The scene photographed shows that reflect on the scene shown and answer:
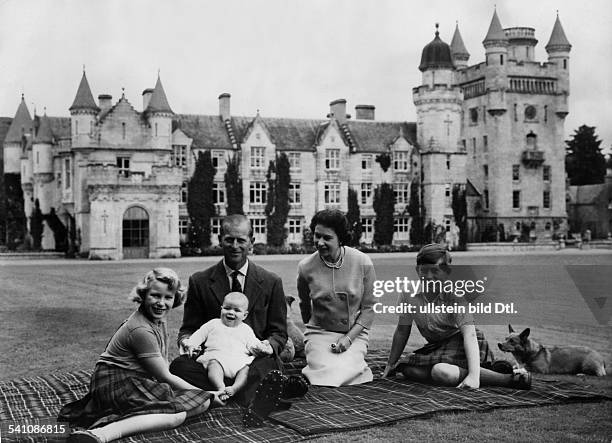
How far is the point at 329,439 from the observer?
4941mm

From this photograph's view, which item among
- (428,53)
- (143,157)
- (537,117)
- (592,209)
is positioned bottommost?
(592,209)

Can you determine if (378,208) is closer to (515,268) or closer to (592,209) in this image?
(592,209)

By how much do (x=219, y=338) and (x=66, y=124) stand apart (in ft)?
100

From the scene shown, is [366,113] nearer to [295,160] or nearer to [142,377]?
[295,160]

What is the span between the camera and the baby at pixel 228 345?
5609 millimetres

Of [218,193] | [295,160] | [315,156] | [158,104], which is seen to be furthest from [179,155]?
[315,156]

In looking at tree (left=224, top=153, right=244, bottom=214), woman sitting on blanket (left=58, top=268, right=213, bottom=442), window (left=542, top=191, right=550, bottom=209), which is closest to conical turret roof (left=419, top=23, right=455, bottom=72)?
tree (left=224, top=153, right=244, bottom=214)

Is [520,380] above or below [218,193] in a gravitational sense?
below

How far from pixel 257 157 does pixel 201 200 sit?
3465 mm

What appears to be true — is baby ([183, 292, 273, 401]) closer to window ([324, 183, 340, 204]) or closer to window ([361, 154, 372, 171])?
window ([324, 183, 340, 204])

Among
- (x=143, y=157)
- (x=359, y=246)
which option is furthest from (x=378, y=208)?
(x=143, y=157)

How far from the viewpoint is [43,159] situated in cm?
3216

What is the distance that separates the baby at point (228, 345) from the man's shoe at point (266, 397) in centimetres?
37

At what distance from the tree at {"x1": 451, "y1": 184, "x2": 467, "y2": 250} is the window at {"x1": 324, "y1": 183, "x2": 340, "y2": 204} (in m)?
5.99
